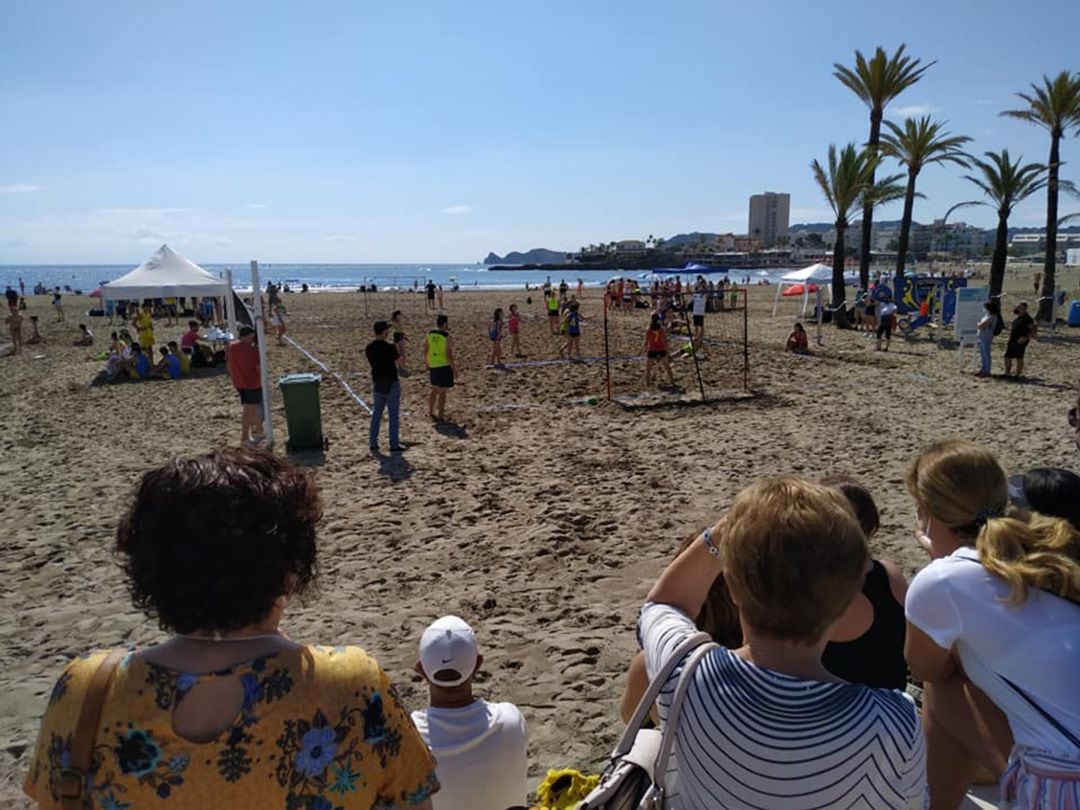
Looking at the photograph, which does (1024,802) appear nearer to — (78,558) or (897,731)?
(897,731)

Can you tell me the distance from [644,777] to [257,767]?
819 mm

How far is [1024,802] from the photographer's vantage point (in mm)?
1832

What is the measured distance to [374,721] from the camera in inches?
53.5

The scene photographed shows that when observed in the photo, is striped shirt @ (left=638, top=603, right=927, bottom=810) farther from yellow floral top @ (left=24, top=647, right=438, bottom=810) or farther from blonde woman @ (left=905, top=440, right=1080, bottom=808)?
yellow floral top @ (left=24, top=647, right=438, bottom=810)

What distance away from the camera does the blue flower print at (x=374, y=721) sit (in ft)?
4.43

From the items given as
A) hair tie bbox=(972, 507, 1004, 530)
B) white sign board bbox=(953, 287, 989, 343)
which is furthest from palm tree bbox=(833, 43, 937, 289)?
hair tie bbox=(972, 507, 1004, 530)

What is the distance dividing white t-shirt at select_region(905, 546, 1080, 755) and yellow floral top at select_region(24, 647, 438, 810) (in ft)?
4.99

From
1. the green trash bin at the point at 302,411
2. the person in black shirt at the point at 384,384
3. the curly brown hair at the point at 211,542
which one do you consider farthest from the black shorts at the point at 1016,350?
the curly brown hair at the point at 211,542

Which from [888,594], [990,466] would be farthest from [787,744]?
[990,466]

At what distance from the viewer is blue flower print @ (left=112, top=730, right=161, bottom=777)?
1250mm

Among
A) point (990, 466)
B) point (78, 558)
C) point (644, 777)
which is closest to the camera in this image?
point (644, 777)

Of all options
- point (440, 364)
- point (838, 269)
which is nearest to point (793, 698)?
point (440, 364)

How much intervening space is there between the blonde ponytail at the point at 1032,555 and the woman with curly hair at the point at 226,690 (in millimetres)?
1509

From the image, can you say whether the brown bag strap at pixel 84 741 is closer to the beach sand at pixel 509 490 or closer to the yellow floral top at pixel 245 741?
the yellow floral top at pixel 245 741
